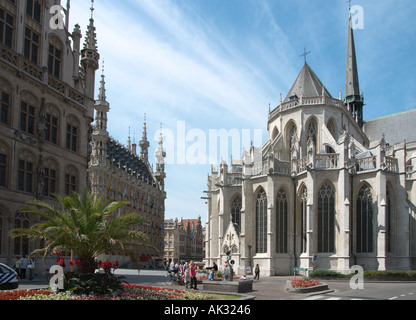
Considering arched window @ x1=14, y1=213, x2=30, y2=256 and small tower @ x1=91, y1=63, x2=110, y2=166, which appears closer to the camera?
arched window @ x1=14, y1=213, x2=30, y2=256

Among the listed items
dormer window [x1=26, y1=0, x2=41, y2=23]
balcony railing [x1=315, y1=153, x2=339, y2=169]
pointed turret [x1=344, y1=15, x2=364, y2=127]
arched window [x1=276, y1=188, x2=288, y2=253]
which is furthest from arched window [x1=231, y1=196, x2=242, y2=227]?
pointed turret [x1=344, y1=15, x2=364, y2=127]

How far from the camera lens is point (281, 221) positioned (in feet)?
154

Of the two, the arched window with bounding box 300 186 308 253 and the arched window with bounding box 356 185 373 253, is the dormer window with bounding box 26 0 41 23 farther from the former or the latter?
the arched window with bounding box 356 185 373 253

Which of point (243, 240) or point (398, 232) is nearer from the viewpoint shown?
point (398, 232)

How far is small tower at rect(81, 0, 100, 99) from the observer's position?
34.6 m

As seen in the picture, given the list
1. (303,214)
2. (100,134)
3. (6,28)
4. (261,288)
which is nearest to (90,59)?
(6,28)

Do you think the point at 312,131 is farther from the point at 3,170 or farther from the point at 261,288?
the point at 3,170

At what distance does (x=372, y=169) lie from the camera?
145ft

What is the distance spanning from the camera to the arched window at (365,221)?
1721 inches

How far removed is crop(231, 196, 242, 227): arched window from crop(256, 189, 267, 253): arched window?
179 inches

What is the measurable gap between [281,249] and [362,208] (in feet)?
29.0

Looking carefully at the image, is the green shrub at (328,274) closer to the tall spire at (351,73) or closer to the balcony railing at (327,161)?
the balcony railing at (327,161)

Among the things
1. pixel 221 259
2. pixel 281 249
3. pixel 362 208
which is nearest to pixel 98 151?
pixel 221 259

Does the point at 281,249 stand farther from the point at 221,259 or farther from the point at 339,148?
the point at 339,148
